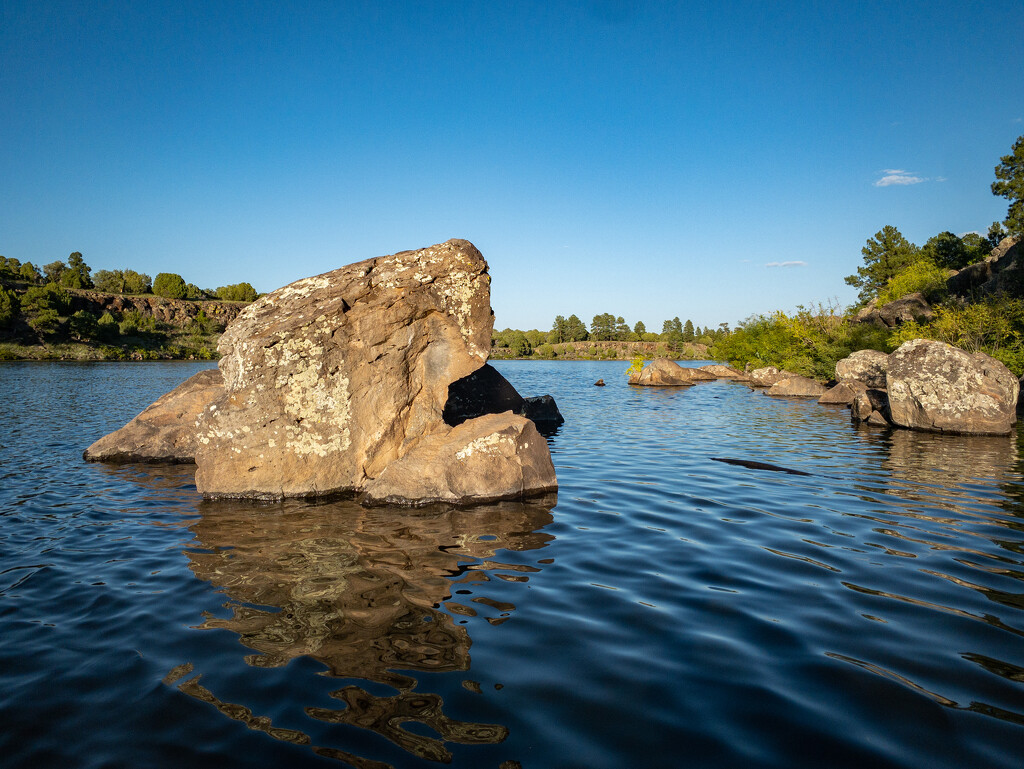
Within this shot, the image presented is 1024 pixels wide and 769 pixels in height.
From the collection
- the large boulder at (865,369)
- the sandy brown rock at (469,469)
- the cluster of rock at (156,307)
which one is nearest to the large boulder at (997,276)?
the large boulder at (865,369)

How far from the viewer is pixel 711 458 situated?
1198 cm

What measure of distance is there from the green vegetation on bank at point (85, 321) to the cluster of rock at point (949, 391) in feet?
261

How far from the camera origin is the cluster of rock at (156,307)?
310 feet

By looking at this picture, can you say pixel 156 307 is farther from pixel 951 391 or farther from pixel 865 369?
pixel 951 391

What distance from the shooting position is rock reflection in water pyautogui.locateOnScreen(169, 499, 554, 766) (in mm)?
3225

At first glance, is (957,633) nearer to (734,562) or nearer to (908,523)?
(734,562)

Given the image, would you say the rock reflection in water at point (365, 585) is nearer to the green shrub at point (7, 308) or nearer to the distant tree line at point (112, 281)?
the green shrub at point (7, 308)

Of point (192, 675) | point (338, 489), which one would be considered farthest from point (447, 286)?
point (192, 675)

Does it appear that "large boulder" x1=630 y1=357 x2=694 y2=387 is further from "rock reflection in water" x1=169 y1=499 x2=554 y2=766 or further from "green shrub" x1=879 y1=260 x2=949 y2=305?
"rock reflection in water" x1=169 y1=499 x2=554 y2=766

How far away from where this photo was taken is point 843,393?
24.5 metres

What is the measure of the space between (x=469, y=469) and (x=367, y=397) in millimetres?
2176

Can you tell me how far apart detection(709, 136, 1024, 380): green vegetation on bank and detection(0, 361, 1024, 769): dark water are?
20767mm

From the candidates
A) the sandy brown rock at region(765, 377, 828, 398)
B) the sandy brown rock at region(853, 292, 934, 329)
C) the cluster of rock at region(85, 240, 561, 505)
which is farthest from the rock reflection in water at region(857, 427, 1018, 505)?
the sandy brown rock at region(853, 292, 934, 329)

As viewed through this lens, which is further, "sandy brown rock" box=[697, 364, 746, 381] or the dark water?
"sandy brown rock" box=[697, 364, 746, 381]
